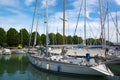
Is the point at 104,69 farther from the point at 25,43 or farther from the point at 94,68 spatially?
the point at 25,43

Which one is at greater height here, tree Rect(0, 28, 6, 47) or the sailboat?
tree Rect(0, 28, 6, 47)

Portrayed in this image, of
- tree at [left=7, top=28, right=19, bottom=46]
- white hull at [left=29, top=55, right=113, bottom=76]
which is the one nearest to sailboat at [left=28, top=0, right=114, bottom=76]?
white hull at [left=29, top=55, right=113, bottom=76]

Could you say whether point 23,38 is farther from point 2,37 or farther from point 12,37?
point 2,37

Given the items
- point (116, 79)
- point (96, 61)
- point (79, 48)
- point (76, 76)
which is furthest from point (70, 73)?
point (79, 48)

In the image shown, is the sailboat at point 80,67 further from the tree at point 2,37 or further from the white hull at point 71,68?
the tree at point 2,37

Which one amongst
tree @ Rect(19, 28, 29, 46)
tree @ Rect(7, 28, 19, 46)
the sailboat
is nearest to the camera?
the sailboat

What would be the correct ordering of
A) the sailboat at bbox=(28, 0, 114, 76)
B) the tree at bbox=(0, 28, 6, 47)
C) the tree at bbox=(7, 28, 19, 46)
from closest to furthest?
the sailboat at bbox=(28, 0, 114, 76) < the tree at bbox=(0, 28, 6, 47) < the tree at bbox=(7, 28, 19, 46)

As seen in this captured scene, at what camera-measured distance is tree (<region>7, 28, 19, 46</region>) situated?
329ft

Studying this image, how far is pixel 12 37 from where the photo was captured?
100 m

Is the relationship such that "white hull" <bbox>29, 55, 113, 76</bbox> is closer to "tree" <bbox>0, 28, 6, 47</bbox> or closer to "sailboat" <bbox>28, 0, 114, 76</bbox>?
"sailboat" <bbox>28, 0, 114, 76</bbox>

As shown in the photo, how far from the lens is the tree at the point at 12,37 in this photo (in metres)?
100

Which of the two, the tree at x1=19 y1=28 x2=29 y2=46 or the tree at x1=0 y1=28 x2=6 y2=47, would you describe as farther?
the tree at x1=19 y1=28 x2=29 y2=46

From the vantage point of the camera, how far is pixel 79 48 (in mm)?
42000

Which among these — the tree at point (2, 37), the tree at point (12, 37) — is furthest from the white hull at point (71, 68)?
the tree at point (12, 37)
